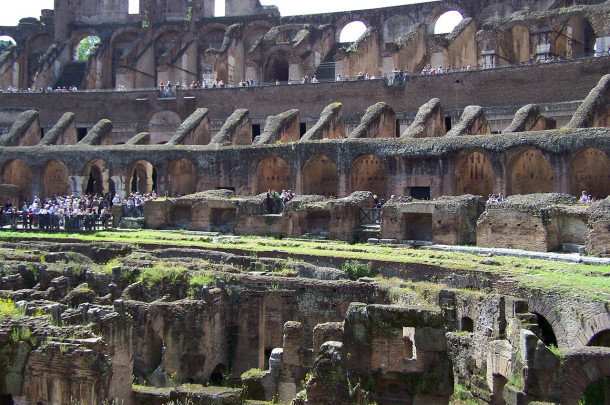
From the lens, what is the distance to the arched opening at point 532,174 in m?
29.9

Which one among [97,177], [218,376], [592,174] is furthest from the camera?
[97,177]

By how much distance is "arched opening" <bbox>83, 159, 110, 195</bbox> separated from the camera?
37.6 m

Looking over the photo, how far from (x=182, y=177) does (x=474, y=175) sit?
16.4 meters

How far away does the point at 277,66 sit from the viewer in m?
51.8

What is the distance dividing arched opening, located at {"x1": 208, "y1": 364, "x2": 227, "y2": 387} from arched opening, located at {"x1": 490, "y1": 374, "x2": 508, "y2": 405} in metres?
5.89

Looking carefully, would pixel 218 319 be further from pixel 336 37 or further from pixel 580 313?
pixel 336 37

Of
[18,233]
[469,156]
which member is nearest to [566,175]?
[469,156]

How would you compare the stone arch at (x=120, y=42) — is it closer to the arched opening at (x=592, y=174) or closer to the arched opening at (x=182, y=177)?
the arched opening at (x=182, y=177)

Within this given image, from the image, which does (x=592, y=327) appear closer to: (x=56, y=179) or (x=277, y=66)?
(x=56, y=179)

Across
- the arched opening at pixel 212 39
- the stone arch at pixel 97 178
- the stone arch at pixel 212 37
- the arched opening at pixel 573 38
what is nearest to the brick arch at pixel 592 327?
the arched opening at pixel 573 38

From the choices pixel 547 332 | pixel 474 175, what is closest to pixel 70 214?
pixel 474 175

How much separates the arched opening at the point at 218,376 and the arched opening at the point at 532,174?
1891 centimetres

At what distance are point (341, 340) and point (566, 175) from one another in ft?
56.5

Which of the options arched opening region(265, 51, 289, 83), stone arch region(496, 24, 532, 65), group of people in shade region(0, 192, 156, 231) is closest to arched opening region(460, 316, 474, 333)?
group of people in shade region(0, 192, 156, 231)
